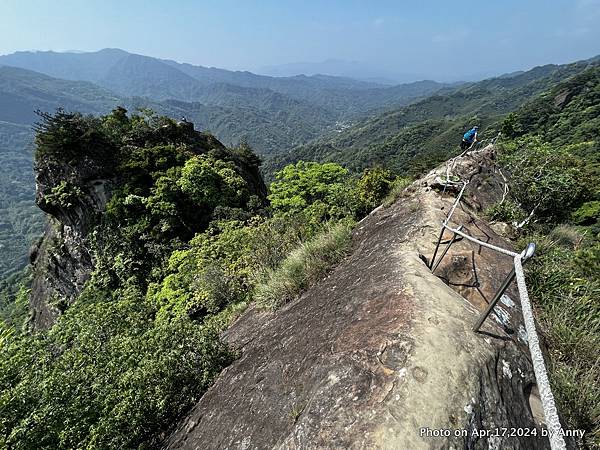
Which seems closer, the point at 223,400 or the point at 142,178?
the point at 223,400

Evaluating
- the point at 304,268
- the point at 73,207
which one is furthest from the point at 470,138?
the point at 73,207

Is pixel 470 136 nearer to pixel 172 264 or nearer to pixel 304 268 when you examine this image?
pixel 304 268

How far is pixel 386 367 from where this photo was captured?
3291 millimetres

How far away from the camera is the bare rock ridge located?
9.66 feet

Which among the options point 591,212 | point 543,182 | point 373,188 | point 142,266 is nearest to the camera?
point 543,182

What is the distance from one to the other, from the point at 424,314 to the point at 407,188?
6.59m

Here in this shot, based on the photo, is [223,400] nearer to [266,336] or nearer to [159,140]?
[266,336]

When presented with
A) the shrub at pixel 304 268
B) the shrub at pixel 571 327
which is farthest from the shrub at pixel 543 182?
the shrub at pixel 304 268

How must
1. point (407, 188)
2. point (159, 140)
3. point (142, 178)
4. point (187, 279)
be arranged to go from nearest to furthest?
point (407, 188), point (187, 279), point (142, 178), point (159, 140)

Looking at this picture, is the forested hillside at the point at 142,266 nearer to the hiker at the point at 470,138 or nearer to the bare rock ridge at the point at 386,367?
the bare rock ridge at the point at 386,367

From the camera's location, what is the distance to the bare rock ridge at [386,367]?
2.94 meters

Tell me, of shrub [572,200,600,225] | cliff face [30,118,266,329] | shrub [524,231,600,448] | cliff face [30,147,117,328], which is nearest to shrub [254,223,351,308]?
shrub [524,231,600,448]

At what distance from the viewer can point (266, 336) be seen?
19.3 feet

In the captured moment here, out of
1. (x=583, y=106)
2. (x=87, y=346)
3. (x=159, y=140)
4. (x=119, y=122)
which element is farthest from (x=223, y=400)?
(x=583, y=106)
